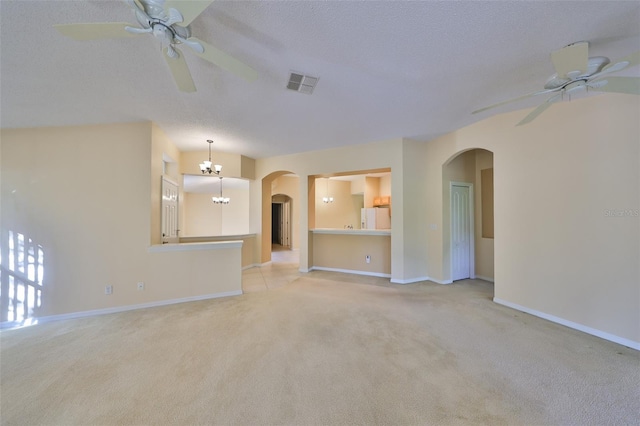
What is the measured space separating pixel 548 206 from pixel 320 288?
12.0ft

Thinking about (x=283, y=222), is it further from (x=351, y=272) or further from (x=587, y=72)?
(x=587, y=72)

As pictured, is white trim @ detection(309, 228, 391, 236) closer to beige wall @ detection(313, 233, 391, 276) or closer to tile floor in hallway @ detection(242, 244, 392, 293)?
beige wall @ detection(313, 233, 391, 276)

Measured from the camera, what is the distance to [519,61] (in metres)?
2.35

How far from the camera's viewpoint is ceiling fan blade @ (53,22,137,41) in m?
1.44

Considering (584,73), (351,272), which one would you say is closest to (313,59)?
(584,73)

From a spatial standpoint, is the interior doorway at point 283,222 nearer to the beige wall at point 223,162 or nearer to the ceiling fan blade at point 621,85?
the beige wall at point 223,162

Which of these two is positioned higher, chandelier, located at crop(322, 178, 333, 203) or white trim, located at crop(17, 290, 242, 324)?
chandelier, located at crop(322, 178, 333, 203)

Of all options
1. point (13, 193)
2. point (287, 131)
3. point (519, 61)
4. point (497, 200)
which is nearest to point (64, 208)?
point (13, 193)

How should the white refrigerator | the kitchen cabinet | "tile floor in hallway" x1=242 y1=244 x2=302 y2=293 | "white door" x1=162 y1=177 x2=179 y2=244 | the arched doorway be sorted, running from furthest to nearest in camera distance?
the arched doorway → the kitchen cabinet → the white refrigerator → "tile floor in hallway" x1=242 y1=244 x2=302 y2=293 → "white door" x1=162 y1=177 x2=179 y2=244

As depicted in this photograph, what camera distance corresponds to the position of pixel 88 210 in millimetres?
3475

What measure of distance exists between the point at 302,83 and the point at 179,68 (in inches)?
49.8

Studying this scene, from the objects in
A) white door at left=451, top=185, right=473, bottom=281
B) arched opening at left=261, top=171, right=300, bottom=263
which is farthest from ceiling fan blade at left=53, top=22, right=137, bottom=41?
white door at left=451, top=185, right=473, bottom=281

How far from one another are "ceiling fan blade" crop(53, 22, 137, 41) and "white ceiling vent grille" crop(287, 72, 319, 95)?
1.44 m

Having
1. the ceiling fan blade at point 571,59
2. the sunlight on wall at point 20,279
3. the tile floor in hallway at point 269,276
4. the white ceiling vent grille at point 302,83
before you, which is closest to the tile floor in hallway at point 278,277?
the tile floor in hallway at point 269,276
